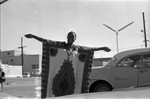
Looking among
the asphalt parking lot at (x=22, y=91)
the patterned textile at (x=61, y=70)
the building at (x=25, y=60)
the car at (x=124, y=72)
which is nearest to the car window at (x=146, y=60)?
the car at (x=124, y=72)

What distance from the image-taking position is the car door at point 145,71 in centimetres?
830

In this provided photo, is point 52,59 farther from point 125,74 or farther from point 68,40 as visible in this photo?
point 125,74

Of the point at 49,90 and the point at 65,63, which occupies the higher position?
the point at 65,63

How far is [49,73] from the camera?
4168 millimetres

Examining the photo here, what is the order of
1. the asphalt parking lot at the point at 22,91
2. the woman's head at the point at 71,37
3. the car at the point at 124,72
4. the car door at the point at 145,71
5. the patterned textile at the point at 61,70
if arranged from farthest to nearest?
the asphalt parking lot at the point at 22,91 < the car at the point at 124,72 < the car door at the point at 145,71 < the woman's head at the point at 71,37 < the patterned textile at the point at 61,70

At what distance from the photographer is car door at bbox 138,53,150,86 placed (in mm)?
8297

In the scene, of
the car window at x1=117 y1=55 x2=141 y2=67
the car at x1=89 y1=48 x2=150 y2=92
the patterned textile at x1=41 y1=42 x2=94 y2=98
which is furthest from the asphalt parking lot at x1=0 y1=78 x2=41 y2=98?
the car window at x1=117 y1=55 x2=141 y2=67

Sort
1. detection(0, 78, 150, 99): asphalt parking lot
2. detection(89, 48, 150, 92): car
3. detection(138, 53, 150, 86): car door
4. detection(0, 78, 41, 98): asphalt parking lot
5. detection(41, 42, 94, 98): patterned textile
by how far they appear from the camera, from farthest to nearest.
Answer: detection(0, 78, 41, 98): asphalt parking lot < detection(89, 48, 150, 92): car < detection(138, 53, 150, 86): car door < detection(41, 42, 94, 98): patterned textile < detection(0, 78, 150, 99): asphalt parking lot

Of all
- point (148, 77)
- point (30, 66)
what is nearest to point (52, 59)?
point (148, 77)

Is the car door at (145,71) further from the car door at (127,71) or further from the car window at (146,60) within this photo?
the car door at (127,71)

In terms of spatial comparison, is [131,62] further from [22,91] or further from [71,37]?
[22,91]

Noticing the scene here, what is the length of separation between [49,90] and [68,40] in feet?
2.52

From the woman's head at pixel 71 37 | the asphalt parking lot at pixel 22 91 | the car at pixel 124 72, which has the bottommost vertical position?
the asphalt parking lot at pixel 22 91

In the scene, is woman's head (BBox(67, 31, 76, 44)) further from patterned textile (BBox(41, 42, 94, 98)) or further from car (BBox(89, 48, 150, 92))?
car (BBox(89, 48, 150, 92))
